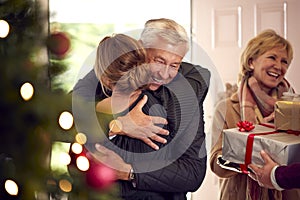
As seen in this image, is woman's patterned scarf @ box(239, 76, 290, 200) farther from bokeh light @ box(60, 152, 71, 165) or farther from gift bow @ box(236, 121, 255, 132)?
bokeh light @ box(60, 152, 71, 165)

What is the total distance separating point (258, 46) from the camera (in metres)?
1.29

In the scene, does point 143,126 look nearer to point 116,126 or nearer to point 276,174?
point 116,126

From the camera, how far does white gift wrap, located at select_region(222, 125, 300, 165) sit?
1.12m

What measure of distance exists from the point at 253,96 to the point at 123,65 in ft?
1.46

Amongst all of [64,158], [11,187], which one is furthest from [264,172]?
[11,187]

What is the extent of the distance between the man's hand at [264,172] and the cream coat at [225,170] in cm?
5

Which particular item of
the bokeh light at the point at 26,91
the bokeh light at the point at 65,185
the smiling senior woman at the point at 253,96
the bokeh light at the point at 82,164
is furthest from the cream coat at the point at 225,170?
the bokeh light at the point at 26,91

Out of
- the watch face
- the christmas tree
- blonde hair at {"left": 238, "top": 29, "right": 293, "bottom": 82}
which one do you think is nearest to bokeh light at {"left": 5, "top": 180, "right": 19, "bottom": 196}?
the christmas tree

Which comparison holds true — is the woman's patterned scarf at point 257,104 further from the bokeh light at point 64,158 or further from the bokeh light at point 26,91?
the bokeh light at point 26,91

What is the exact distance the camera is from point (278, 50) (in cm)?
127

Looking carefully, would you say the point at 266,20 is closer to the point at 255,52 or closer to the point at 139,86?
the point at 255,52

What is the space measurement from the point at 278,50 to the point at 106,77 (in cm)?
58

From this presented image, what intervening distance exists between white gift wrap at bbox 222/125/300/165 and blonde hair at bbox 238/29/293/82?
0.20 m

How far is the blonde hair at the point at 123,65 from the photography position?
131 cm
